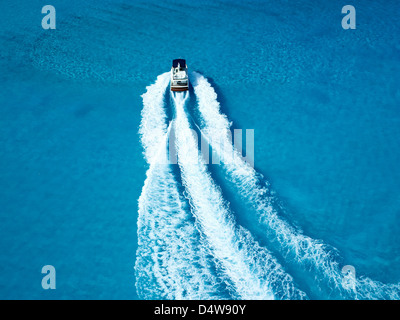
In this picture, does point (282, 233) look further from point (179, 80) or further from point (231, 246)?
point (179, 80)

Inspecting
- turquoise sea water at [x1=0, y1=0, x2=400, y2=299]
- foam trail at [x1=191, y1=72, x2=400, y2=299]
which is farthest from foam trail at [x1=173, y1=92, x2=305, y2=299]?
foam trail at [x1=191, y1=72, x2=400, y2=299]

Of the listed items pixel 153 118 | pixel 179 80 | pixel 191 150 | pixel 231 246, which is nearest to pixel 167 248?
pixel 231 246

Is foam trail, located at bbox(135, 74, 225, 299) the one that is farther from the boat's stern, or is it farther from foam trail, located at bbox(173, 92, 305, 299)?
the boat's stern

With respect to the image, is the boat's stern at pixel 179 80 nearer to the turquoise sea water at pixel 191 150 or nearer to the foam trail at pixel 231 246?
the turquoise sea water at pixel 191 150

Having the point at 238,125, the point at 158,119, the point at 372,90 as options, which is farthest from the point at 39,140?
the point at 372,90

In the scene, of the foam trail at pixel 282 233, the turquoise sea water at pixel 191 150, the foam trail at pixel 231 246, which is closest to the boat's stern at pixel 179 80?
the turquoise sea water at pixel 191 150
